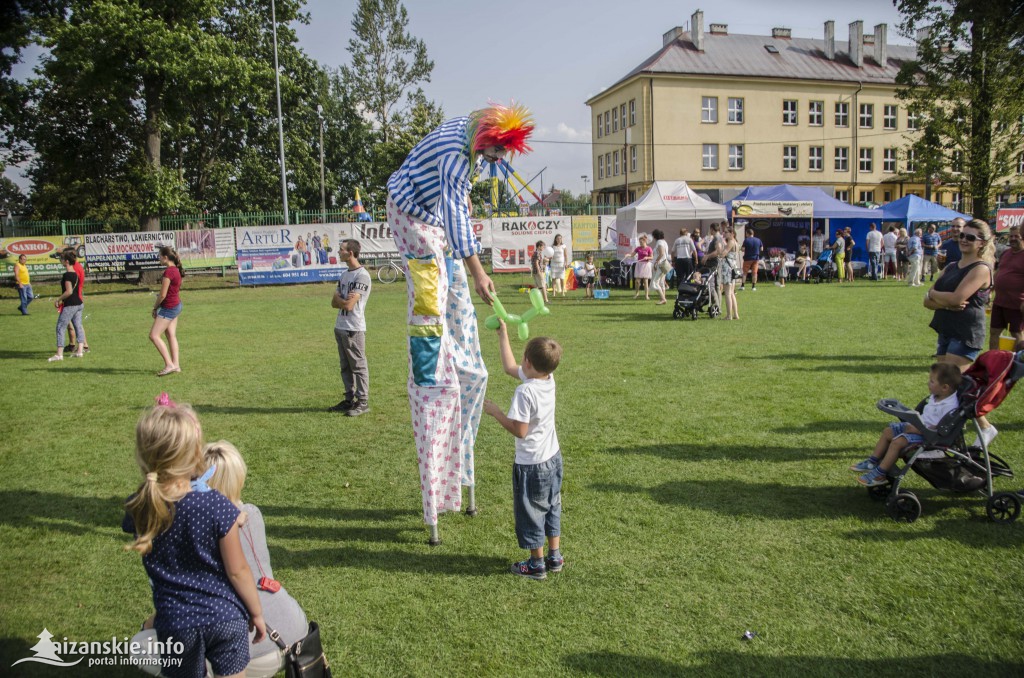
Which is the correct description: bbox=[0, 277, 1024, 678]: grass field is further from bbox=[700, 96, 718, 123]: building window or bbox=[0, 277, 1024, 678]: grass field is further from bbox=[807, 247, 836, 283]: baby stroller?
bbox=[700, 96, 718, 123]: building window

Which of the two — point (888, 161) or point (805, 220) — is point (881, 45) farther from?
point (805, 220)

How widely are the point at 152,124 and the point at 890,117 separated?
165ft

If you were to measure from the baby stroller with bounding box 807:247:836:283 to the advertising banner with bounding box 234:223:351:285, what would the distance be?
16438 millimetres

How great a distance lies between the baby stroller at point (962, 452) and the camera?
14.8 feet

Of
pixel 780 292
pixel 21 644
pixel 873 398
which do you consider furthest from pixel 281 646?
pixel 780 292

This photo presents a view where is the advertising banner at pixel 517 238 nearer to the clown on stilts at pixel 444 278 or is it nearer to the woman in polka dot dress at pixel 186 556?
the clown on stilts at pixel 444 278

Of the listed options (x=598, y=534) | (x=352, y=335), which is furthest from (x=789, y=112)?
(x=598, y=534)

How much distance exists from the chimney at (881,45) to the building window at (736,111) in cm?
1289

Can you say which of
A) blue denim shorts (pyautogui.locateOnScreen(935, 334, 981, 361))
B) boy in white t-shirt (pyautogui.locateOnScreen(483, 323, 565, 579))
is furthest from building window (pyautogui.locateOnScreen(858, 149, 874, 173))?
boy in white t-shirt (pyautogui.locateOnScreen(483, 323, 565, 579))

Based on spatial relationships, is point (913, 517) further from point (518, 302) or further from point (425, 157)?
point (518, 302)

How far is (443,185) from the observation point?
3.93 m

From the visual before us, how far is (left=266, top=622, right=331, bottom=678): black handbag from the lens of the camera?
8.64 ft

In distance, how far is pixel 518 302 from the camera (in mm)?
17844

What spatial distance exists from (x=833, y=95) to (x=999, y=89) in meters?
31.3
